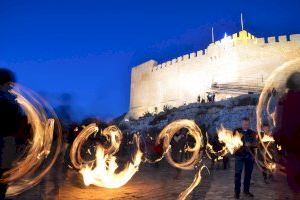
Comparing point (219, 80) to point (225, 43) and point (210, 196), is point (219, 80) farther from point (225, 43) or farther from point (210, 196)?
point (210, 196)

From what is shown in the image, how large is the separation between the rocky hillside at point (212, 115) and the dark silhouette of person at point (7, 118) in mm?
24370

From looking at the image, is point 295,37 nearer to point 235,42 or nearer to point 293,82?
point 235,42

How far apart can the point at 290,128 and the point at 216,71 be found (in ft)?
156

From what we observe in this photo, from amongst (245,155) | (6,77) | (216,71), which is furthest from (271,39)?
(6,77)

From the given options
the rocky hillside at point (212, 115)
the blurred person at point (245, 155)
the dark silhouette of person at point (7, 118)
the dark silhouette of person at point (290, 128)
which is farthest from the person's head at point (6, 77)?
the rocky hillside at point (212, 115)

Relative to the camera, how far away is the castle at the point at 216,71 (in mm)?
46062

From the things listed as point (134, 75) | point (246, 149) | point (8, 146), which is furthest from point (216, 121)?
point (134, 75)

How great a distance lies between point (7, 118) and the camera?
4344 millimetres

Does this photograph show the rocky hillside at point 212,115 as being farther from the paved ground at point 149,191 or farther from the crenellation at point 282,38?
the paved ground at point 149,191

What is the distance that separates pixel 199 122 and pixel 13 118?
2858 cm

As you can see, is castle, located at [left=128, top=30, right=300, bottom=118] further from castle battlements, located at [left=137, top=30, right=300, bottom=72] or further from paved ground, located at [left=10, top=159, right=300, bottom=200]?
paved ground, located at [left=10, top=159, right=300, bottom=200]

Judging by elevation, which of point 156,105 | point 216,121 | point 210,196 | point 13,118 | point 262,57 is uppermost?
point 262,57

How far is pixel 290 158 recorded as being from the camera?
3760 mm

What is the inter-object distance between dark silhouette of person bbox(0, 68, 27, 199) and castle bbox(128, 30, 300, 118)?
3984cm
